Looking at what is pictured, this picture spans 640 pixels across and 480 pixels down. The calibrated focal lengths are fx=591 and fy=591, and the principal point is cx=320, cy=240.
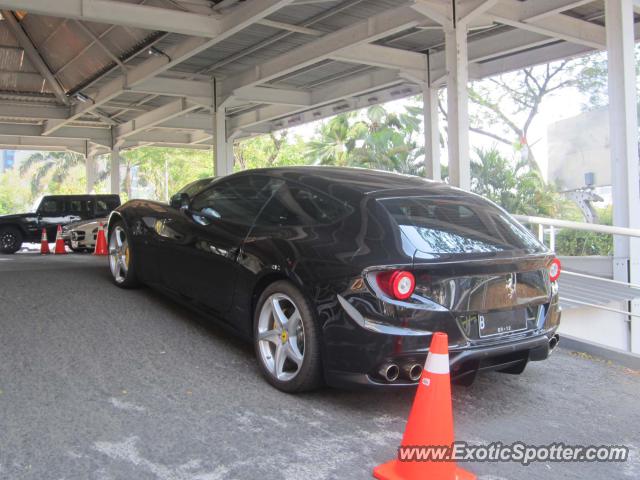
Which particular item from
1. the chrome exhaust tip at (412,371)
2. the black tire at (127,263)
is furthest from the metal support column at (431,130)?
the chrome exhaust tip at (412,371)

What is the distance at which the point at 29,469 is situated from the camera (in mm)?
2811

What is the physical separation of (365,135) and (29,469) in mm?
26621

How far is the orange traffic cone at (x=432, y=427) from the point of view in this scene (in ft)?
8.97

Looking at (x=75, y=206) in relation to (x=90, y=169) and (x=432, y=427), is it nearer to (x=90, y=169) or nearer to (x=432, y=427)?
(x=90, y=169)

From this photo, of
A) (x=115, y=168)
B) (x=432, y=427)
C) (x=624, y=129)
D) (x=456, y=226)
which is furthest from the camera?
(x=115, y=168)

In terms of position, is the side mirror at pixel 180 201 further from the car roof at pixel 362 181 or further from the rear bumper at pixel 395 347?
the rear bumper at pixel 395 347

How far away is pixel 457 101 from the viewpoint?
9875 millimetres

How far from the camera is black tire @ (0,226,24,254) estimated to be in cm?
1472

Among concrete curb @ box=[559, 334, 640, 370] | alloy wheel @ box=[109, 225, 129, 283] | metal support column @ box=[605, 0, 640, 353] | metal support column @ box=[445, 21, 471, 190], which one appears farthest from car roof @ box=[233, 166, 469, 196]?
metal support column @ box=[605, 0, 640, 353]

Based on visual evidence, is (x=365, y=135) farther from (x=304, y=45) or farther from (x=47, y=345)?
(x=47, y=345)

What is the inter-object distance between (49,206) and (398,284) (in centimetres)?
1464

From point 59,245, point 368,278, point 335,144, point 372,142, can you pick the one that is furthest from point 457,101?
point 335,144

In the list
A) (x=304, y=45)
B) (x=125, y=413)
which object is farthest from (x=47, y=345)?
(x=304, y=45)

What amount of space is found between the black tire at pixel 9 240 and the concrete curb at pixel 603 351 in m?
13.6
